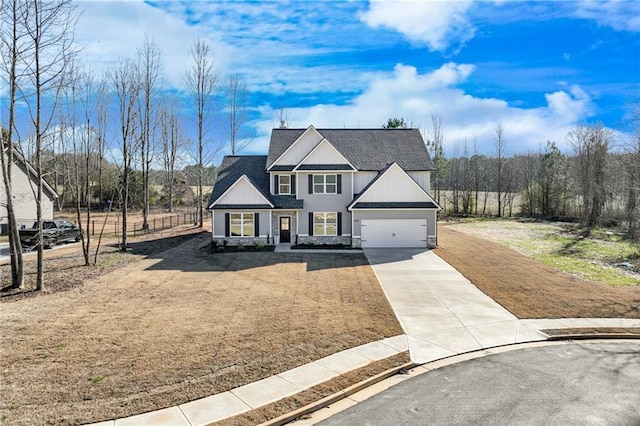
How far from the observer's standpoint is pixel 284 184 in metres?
26.8

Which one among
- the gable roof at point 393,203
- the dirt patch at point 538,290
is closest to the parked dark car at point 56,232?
the gable roof at point 393,203

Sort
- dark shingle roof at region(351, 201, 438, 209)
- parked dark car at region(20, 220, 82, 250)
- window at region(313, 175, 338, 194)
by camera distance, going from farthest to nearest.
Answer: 1. window at region(313, 175, 338, 194)
2. dark shingle roof at region(351, 201, 438, 209)
3. parked dark car at region(20, 220, 82, 250)

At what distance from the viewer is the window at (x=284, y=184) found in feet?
87.9

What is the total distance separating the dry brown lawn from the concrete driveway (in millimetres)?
686

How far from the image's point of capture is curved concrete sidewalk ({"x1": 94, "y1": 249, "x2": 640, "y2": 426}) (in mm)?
6621

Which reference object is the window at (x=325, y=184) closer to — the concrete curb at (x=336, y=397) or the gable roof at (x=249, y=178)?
the gable roof at (x=249, y=178)

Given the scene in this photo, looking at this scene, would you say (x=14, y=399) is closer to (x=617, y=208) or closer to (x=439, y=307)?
(x=439, y=307)

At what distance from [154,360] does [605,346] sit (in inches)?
448

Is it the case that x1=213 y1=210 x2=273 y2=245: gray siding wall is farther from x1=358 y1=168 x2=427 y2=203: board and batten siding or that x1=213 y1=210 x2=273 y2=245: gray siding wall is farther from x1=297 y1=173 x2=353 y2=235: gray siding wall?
x1=358 y1=168 x2=427 y2=203: board and batten siding

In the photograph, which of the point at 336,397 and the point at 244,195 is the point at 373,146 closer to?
the point at 244,195

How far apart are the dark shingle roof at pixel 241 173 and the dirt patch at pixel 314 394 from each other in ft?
60.2

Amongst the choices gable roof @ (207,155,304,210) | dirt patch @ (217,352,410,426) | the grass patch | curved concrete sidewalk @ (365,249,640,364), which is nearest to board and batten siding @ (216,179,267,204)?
gable roof @ (207,155,304,210)

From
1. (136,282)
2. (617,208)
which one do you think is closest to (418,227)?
(136,282)

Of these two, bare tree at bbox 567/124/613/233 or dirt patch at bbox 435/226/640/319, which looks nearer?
dirt patch at bbox 435/226/640/319
